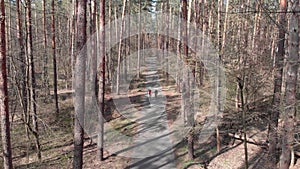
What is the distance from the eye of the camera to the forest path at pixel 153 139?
1037 cm

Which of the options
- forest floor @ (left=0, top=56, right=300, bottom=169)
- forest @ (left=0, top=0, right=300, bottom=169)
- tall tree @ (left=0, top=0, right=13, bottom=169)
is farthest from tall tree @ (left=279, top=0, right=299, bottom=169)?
tall tree @ (left=0, top=0, right=13, bottom=169)

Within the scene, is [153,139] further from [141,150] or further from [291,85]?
[291,85]

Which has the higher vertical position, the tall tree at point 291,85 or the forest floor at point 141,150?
the tall tree at point 291,85

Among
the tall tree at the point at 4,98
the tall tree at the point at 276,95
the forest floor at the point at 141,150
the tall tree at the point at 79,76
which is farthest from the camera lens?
the forest floor at the point at 141,150

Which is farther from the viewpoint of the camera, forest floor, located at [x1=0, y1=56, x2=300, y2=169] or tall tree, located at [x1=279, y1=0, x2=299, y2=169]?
forest floor, located at [x1=0, y1=56, x2=300, y2=169]

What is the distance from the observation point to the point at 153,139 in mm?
12984

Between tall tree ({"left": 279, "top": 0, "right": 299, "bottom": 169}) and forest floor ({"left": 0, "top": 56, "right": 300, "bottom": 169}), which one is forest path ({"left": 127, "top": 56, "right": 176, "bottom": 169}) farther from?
tall tree ({"left": 279, "top": 0, "right": 299, "bottom": 169})

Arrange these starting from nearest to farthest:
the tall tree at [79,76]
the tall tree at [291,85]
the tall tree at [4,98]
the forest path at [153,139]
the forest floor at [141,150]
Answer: the tall tree at [291,85] < the tall tree at [79,76] < the tall tree at [4,98] < the forest floor at [141,150] < the forest path at [153,139]

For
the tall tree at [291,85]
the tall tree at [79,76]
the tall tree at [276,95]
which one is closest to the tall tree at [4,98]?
the tall tree at [79,76]

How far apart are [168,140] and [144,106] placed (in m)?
6.26

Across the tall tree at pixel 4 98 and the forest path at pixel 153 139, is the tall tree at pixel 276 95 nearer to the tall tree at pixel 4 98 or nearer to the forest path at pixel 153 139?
the forest path at pixel 153 139

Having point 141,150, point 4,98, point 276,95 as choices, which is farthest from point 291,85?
point 141,150

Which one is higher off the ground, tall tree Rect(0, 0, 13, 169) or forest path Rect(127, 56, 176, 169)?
tall tree Rect(0, 0, 13, 169)

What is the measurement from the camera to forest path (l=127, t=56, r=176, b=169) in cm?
1037
